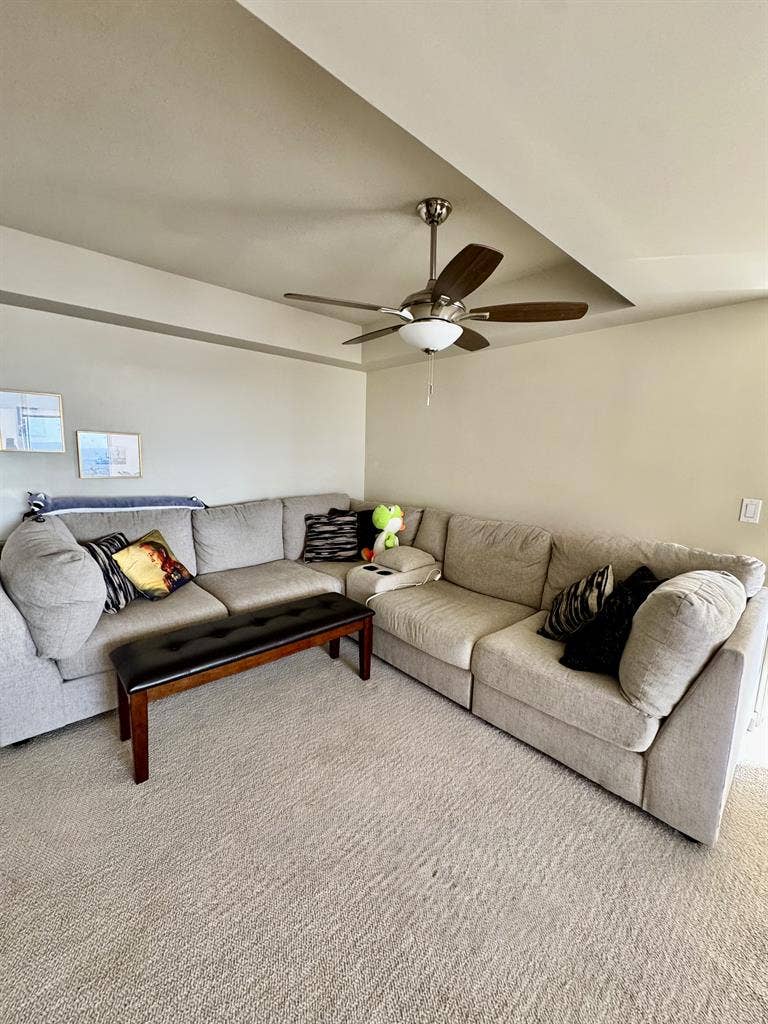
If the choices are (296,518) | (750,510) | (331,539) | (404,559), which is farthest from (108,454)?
(750,510)

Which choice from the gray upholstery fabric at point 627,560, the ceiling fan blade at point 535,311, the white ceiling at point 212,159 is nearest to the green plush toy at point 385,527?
the gray upholstery fabric at point 627,560

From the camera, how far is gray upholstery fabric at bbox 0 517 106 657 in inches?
72.9

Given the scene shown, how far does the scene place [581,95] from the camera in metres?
1.01

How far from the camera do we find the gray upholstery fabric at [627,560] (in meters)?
1.94

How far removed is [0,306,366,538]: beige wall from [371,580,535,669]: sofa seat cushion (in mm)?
1695

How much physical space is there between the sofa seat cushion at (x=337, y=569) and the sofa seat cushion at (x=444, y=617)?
16.4 inches

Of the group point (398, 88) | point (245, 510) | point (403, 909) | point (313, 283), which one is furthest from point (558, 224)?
point (245, 510)

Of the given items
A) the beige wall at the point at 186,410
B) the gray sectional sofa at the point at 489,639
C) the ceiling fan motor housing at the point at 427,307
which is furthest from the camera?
the beige wall at the point at 186,410

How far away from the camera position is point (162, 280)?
9.04 ft

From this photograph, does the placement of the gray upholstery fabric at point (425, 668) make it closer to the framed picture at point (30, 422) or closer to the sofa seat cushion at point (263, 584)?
the sofa seat cushion at point (263, 584)

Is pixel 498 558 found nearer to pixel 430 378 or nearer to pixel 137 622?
pixel 430 378

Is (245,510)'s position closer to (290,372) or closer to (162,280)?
(290,372)

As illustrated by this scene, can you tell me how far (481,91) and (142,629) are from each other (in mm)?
2479

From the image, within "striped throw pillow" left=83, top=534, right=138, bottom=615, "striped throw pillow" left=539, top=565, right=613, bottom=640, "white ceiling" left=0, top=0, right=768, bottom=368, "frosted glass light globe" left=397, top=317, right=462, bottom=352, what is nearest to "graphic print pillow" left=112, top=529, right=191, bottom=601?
"striped throw pillow" left=83, top=534, right=138, bottom=615
